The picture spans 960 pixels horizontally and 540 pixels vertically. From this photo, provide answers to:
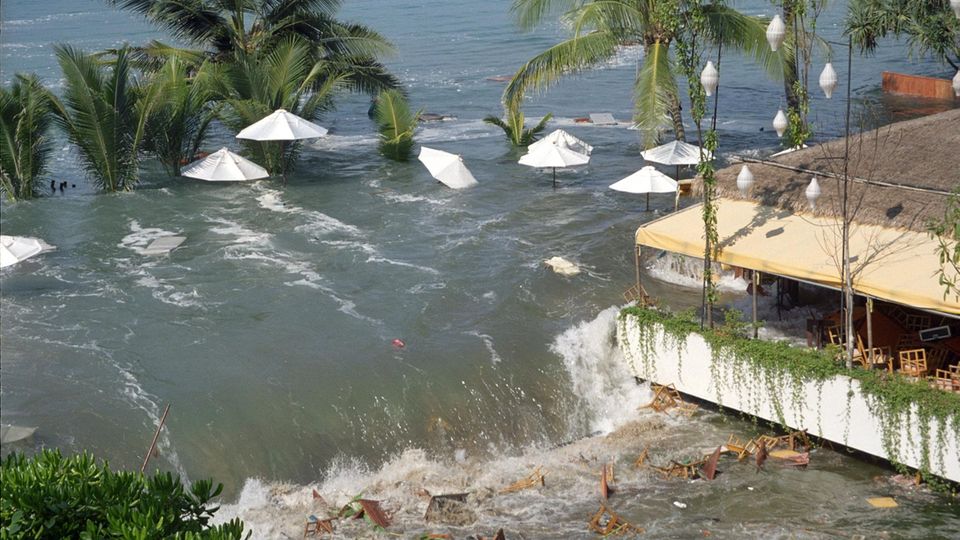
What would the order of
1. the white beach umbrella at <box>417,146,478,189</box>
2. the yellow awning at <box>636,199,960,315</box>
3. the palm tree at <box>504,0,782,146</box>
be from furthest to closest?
1. the white beach umbrella at <box>417,146,478,189</box>
2. the palm tree at <box>504,0,782,146</box>
3. the yellow awning at <box>636,199,960,315</box>

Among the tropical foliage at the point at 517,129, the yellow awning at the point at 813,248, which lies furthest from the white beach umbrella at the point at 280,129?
the yellow awning at the point at 813,248

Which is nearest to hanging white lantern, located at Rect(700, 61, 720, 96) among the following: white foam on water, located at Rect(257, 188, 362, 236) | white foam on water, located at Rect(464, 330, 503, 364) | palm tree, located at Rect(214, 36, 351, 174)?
white foam on water, located at Rect(464, 330, 503, 364)

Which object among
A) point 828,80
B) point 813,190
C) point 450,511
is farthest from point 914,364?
point 450,511

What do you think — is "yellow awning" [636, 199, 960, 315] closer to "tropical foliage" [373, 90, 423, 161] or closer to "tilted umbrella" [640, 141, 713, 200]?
"tilted umbrella" [640, 141, 713, 200]

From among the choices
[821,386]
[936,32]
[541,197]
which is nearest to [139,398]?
[821,386]

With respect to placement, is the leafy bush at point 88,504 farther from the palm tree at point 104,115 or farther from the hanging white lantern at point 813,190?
the palm tree at point 104,115

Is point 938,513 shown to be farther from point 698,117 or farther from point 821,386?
point 698,117
